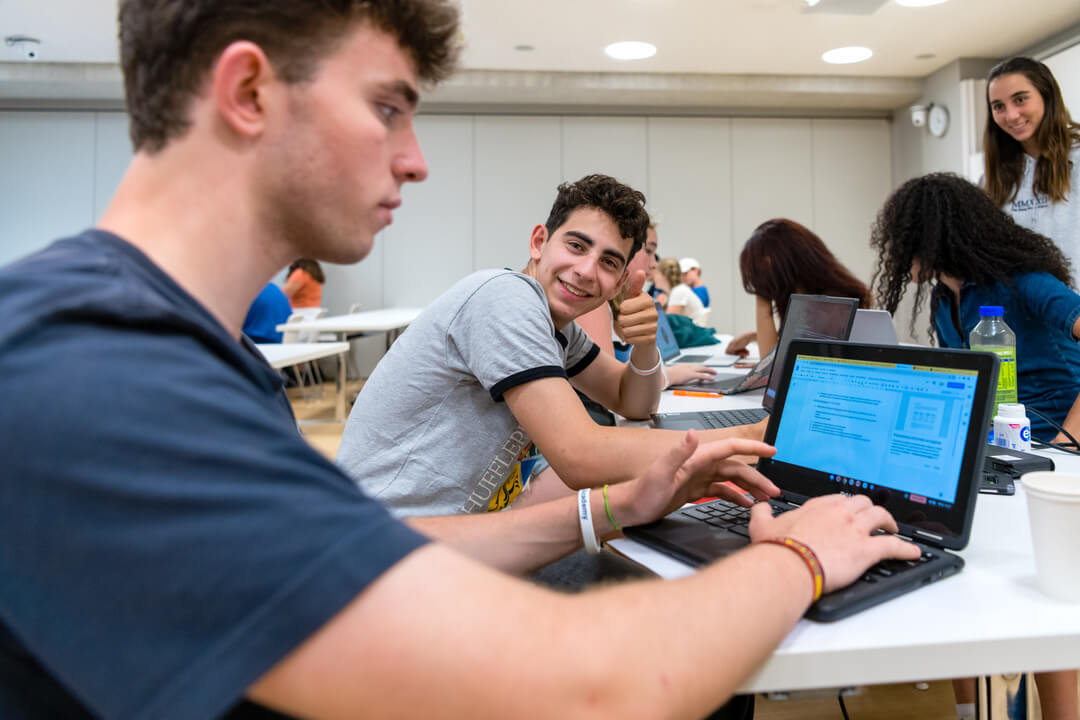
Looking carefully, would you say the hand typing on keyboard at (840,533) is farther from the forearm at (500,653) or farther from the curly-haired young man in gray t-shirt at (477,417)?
the curly-haired young man in gray t-shirt at (477,417)

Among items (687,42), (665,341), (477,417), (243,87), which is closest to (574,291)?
(477,417)

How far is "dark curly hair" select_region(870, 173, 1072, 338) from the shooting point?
5.90 ft

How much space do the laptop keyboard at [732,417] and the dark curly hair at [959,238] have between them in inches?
25.2

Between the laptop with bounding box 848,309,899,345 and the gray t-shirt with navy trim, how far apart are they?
1064 mm

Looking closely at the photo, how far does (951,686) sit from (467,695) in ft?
5.33

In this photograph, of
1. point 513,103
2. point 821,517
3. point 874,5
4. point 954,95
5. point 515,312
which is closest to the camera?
point 821,517

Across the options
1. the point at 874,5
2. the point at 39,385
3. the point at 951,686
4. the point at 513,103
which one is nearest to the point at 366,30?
the point at 39,385

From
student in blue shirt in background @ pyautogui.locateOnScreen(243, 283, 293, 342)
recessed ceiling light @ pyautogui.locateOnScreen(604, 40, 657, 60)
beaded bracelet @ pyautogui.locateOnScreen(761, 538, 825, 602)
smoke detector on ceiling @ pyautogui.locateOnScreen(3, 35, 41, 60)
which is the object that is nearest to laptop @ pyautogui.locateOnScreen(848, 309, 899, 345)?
beaded bracelet @ pyautogui.locateOnScreen(761, 538, 825, 602)

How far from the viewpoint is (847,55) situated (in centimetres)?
572

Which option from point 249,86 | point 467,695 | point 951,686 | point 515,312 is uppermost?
point 249,86

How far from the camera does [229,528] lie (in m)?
0.38

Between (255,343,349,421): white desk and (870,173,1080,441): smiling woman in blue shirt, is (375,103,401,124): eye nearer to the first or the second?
(870,173,1080,441): smiling woman in blue shirt

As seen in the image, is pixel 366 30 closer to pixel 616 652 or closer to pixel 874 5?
pixel 616 652

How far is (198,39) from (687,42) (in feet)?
18.1
